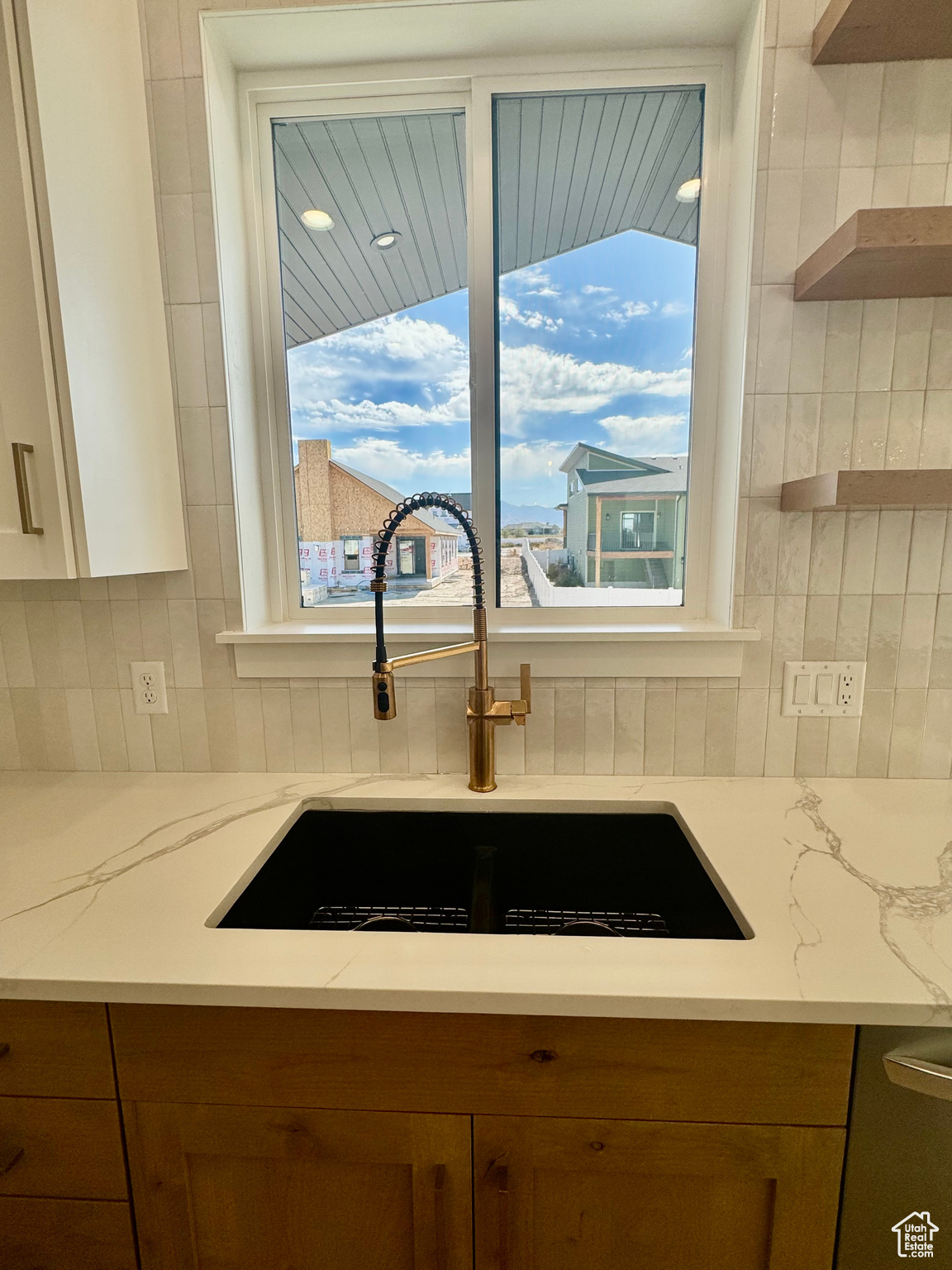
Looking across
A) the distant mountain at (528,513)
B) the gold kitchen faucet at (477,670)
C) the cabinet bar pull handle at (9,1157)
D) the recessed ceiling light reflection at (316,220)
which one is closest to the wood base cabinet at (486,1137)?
the cabinet bar pull handle at (9,1157)

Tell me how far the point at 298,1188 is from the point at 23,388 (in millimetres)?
1123

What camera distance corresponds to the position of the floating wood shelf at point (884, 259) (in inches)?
32.2

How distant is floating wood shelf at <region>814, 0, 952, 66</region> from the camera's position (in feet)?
2.89

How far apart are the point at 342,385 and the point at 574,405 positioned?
1.60 ft

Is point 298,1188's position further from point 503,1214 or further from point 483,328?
point 483,328

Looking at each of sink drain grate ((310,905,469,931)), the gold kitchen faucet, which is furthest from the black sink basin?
the gold kitchen faucet

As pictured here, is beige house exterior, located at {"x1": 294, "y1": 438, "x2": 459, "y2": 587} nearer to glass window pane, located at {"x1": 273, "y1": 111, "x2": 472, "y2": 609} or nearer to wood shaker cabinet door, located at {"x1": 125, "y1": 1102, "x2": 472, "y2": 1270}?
glass window pane, located at {"x1": 273, "y1": 111, "x2": 472, "y2": 609}

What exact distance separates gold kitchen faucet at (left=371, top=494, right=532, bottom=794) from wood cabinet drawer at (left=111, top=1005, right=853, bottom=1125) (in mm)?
467

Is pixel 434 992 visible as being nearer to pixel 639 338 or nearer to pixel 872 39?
pixel 639 338

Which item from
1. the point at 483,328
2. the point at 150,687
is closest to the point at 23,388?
the point at 150,687

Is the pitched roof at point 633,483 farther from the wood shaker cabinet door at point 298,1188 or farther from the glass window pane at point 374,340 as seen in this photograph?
the wood shaker cabinet door at point 298,1188

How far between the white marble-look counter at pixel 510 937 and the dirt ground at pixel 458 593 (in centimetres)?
40

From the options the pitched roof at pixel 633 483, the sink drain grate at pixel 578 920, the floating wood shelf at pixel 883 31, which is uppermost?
the floating wood shelf at pixel 883 31

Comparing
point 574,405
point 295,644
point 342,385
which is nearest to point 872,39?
point 574,405
